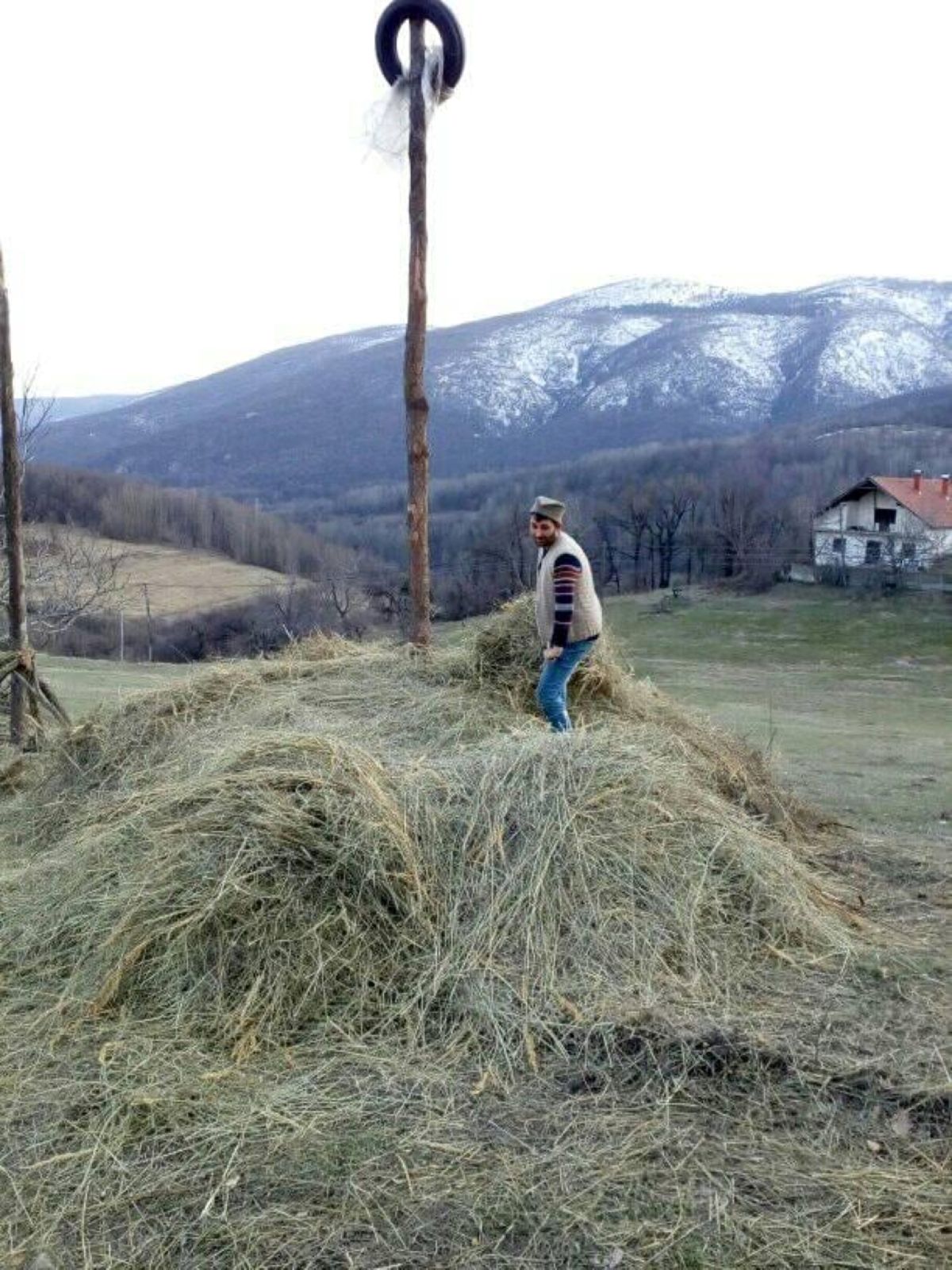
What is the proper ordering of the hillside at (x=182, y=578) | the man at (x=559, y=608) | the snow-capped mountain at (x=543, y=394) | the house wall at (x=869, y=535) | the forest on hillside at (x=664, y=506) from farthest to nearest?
the snow-capped mountain at (x=543, y=394), the hillside at (x=182, y=578), the forest on hillside at (x=664, y=506), the house wall at (x=869, y=535), the man at (x=559, y=608)

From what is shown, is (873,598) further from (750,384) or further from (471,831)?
(750,384)

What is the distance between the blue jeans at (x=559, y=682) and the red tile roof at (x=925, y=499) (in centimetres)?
3978

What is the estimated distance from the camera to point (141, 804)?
5.52 meters

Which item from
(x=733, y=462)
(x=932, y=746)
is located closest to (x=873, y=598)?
(x=932, y=746)

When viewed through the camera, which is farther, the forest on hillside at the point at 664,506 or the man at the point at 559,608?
the forest on hillside at the point at 664,506

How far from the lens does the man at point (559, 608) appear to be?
21.2ft

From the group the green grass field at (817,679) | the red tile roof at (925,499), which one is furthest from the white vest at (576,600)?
the red tile roof at (925,499)

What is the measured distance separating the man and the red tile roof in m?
39.7

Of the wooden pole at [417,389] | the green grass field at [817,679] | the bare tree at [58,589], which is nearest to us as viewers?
the green grass field at [817,679]

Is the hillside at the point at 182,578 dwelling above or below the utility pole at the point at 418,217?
below

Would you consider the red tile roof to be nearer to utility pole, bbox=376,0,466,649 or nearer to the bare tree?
the bare tree

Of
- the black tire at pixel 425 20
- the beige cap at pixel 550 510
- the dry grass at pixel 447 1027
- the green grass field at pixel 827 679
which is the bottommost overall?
the green grass field at pixel 827 679

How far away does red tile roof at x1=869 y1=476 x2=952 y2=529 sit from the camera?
4325 cm

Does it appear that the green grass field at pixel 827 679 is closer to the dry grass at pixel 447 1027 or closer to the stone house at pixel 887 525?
the dry grass at pixel 447 1027
